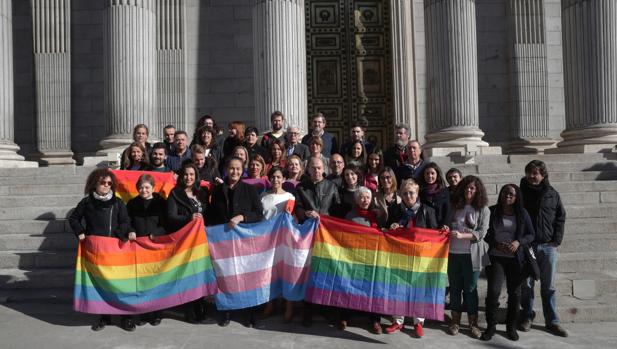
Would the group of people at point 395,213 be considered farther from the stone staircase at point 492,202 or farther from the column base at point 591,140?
the column base at point 591,140

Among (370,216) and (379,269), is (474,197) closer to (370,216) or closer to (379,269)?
(370,216)

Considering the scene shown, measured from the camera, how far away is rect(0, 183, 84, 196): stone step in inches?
484

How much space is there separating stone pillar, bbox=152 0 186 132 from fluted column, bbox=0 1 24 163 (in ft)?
12.9

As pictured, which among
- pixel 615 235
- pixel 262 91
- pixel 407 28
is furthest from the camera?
pixel 407 28

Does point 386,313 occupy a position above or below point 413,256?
below

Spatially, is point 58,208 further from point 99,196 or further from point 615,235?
point 615,235

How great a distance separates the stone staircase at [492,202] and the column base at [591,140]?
1.76 ft

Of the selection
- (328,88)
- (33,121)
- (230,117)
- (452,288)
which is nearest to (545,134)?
(328,88)

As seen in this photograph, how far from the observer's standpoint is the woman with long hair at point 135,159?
955cm

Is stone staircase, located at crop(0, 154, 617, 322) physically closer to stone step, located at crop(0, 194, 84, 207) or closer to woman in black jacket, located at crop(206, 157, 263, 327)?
stone step, located at crop(0, 194, 84, 207)

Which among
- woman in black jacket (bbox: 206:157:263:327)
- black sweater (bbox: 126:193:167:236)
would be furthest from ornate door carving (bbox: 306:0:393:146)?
black sweater (bbox: 126:193:167:236)

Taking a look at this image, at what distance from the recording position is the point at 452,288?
25.3 feet

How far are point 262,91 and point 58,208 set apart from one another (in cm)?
543

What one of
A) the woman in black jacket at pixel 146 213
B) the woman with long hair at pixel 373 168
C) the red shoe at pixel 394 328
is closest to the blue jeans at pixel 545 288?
the red shoe at pixel 394 328
